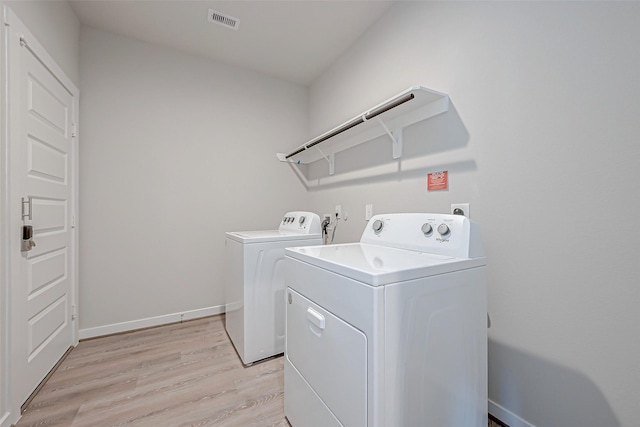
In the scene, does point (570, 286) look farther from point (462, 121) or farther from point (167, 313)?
point (167, 313)

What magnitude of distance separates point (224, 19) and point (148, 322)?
261 centimetres

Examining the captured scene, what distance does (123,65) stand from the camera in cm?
221

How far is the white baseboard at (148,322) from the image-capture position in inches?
82.7

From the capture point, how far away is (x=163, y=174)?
235cm

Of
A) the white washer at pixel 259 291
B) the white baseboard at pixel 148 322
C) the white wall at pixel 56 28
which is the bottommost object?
the white baseboard at pixel 148 322

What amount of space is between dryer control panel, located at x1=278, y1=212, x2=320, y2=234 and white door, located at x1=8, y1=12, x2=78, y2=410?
5.01ft

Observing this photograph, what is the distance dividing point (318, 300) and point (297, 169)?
86.8 inches

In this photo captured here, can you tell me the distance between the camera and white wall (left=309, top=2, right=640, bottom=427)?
2.98 feet

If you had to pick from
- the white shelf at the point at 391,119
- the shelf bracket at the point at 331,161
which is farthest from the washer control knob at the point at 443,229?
the shelf bracket at the point at 331,161

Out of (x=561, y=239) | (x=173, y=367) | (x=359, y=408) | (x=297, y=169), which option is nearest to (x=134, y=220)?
(x=173, y=367)

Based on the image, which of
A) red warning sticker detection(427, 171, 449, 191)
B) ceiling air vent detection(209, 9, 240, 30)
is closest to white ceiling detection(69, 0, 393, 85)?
ceiling air vent detection(209, 9, 240, 30)

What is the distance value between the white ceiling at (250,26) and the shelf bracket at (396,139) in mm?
919

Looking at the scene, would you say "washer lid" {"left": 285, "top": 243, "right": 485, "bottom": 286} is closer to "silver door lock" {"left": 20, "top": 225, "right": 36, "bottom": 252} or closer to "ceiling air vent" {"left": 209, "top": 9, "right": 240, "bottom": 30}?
"silver door lock" {"left": 20, "top": 225, "right": 36, "bottom": 252}

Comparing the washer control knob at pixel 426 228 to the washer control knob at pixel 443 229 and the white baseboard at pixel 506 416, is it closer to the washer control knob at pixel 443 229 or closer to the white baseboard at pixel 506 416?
the washer control knob at pixel 443 229
